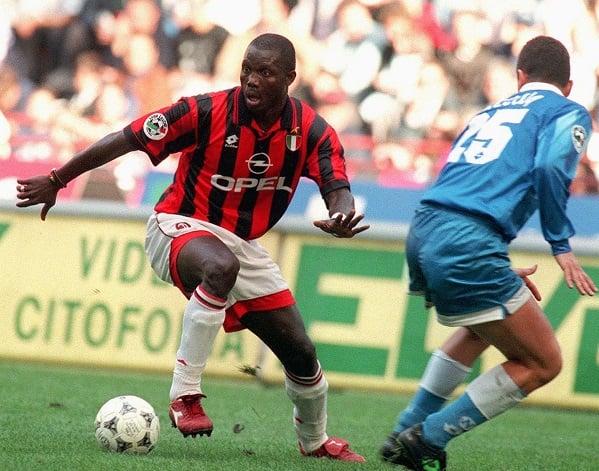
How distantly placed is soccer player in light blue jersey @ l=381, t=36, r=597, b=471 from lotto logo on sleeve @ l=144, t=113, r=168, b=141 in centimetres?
132

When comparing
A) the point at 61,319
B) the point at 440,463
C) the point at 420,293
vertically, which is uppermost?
the point at 420,293

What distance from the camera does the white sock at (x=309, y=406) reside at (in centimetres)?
577

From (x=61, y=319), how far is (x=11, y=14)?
667 cm

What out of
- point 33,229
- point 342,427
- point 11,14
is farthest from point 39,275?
point 11,14

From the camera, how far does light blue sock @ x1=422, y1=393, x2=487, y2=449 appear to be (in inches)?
195

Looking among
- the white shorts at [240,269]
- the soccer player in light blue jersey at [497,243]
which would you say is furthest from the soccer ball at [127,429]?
the soccer player in light blue jersey at [497,243]

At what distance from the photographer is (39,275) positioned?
9.30 metres

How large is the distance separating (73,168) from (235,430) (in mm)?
1781

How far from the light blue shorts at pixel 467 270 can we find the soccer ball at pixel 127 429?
1458 millimetres

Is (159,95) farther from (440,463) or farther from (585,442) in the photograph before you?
(440,463)

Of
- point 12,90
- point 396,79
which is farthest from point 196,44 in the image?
point 396,79

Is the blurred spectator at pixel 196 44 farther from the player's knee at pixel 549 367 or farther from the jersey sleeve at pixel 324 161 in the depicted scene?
the player's knee at pixel 549 367

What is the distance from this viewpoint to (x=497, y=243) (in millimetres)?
4898

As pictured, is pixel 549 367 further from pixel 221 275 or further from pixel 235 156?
pixel 235 156
